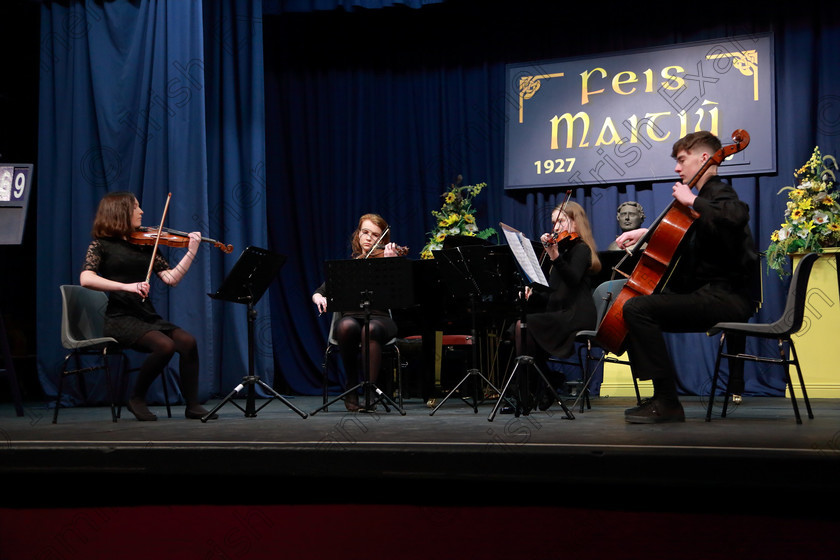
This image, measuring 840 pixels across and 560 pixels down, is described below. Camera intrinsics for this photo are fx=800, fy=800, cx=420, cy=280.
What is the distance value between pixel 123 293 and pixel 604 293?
2982 millimetres

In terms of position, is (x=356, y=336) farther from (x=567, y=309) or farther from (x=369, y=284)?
(x=567, y=309)

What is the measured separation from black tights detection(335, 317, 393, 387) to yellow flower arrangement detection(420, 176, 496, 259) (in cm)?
160

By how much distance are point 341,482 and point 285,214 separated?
503 cm

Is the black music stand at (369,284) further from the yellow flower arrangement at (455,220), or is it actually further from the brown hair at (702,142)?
the yellow flower arrangement at (455,220)

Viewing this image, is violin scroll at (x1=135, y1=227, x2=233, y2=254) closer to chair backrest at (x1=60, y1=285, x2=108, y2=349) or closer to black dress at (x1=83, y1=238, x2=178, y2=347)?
black dress at (x1=83, y1=238, x2=178, y2=347)

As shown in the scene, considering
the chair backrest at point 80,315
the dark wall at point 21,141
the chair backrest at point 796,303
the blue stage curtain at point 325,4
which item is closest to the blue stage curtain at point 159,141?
the blue stage curtain at point 325,4

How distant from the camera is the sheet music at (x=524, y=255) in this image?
411cm

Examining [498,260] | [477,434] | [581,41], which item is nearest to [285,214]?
[581,41]

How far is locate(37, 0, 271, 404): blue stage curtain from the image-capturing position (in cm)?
630

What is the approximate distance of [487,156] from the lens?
744cm

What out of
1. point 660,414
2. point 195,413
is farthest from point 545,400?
point 195,413

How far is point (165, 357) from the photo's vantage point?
4.62 metres

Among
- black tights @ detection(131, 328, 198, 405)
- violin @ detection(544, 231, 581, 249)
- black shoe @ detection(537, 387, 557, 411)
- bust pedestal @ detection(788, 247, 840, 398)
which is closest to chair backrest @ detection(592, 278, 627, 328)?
violin @ detection(544, 231, 581, 249)

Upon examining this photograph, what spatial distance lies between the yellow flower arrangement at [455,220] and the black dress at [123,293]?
2.50m
